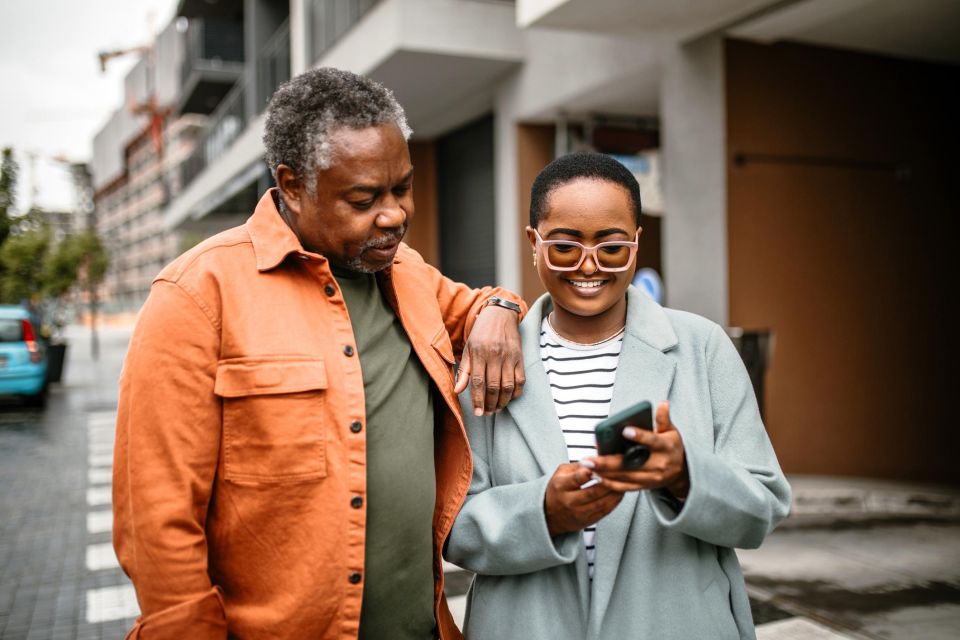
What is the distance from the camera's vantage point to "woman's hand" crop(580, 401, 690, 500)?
1.46 metres

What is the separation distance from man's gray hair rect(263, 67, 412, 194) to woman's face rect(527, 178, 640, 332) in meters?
0.39

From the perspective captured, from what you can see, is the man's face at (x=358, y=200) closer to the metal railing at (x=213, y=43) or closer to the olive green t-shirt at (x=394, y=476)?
the olive green t-shirt at (x=394, y=476)

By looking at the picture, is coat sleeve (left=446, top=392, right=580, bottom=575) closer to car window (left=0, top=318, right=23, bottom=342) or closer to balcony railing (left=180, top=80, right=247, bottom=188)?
car window (left=0, top=318, right=23, bottom=342)

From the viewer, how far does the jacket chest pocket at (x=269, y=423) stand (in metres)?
1.64

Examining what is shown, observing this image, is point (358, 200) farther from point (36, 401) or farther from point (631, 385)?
point (36, 401)

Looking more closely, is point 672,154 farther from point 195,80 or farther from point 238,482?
point 195,80

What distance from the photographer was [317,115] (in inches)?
67.1

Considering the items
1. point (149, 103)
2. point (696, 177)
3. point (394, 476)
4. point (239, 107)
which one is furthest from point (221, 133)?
point (149, 103)

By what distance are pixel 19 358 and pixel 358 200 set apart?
14.3 m

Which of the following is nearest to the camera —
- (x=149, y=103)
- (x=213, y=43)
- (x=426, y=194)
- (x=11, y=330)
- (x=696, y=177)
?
(x=696, y=177)

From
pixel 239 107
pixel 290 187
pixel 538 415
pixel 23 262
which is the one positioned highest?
pixel 239 107

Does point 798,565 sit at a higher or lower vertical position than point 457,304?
lower

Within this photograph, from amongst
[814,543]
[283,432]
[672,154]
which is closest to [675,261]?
[672,154]

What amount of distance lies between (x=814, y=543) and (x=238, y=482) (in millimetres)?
4846
